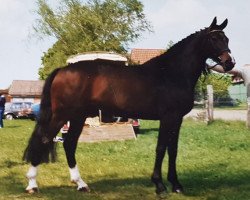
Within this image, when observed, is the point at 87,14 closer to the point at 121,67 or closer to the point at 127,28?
the point at 127,28

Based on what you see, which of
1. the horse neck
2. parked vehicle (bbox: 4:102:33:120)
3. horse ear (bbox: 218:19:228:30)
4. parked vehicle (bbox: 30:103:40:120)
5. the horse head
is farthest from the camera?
parked vehicle (bbox: 4:102:33:120)

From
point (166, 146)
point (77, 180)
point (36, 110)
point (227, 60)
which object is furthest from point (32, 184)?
point (36, 110)

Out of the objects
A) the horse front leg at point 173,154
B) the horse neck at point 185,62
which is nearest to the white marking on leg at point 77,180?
the horse front leg at point 173,154

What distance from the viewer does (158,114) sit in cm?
635

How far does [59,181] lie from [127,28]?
45915mm

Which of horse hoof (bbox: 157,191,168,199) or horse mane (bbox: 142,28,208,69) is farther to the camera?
horse mane (bbox: 142,28,208,69)

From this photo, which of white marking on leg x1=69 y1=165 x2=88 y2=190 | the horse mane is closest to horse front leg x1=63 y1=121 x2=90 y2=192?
white marking on leg x1=69 y1=165 x2=88 y2=190

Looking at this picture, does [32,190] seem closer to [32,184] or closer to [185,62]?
[32,184]

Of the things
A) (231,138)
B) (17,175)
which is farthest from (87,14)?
(17,175)

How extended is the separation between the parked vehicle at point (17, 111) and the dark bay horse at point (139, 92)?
115 ft

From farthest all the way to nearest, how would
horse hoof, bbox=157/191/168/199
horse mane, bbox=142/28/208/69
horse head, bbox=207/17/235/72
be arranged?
horse mane, bbox=142/28/208/69 < horse head, bbox=207/17/235/72 < horse hoof, bbox=157/191/168/199

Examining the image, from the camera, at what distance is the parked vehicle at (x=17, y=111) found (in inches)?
1613

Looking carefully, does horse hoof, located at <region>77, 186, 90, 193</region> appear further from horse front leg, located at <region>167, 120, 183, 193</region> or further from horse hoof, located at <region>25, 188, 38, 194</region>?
horse front leg, located at <region>167, 120, 183, 193</region>

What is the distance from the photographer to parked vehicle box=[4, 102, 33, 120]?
4097 centimetres
